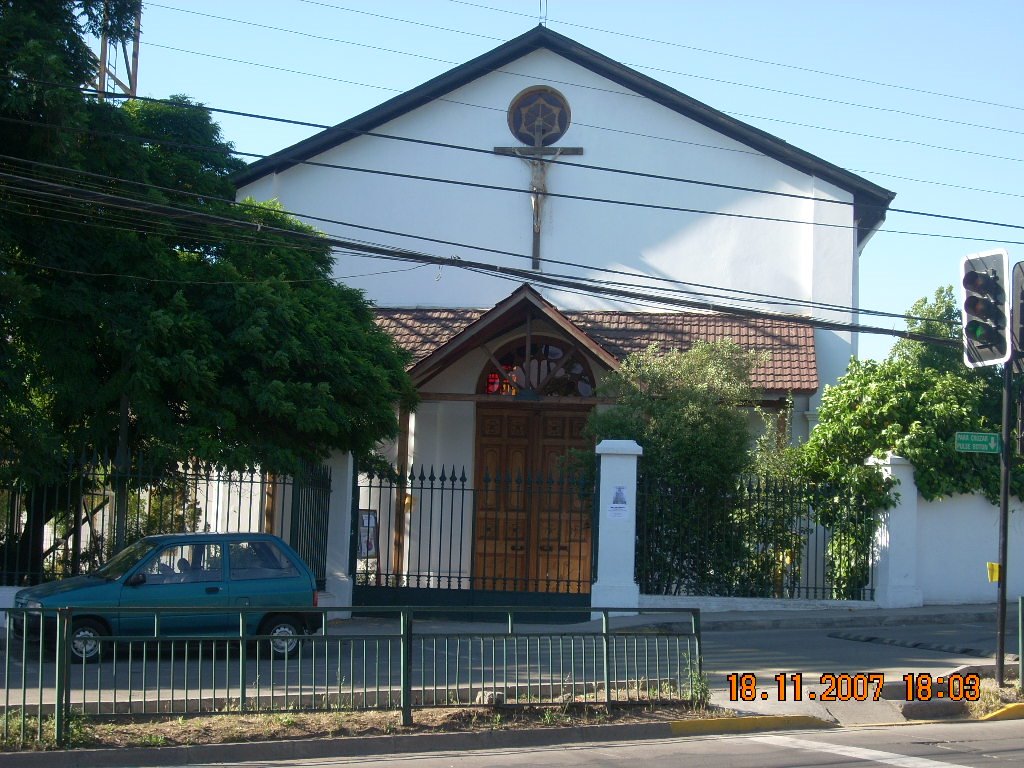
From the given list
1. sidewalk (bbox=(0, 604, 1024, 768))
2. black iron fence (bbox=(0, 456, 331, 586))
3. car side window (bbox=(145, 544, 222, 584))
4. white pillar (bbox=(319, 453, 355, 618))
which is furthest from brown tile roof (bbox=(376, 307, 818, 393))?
car side window (bbox=(145, 544, 222, 584))

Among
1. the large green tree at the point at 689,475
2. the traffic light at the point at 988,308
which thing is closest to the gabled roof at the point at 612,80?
the large green tree at the point at 689,475

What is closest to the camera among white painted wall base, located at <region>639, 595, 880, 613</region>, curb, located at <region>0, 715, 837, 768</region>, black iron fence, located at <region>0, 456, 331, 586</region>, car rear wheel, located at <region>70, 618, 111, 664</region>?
curb, located at <region>0, 715, 837, 768</region>

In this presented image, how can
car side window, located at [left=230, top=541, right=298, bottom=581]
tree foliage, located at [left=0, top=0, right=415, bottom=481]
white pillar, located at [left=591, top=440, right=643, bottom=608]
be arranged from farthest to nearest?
1. white pillar, located at [left=591, top=440, right=643, bottom=608]
2. tree foliage, located at [left=0, top=0, right=415, bottom=481]
3. car side window, located at [left=230, top=541, right=298, bottom=581]

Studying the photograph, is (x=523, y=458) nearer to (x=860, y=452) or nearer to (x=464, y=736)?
(x=860, y=452)

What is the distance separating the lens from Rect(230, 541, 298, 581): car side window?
13492 millimetres

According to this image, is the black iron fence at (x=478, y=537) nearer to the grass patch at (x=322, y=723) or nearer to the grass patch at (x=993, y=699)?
the grass patch at (x=993, y=699)

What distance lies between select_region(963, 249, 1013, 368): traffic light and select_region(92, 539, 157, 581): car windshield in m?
9.32

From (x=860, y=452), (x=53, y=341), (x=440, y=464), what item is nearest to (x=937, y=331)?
(x=860, y=452)

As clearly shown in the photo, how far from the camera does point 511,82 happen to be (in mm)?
24109

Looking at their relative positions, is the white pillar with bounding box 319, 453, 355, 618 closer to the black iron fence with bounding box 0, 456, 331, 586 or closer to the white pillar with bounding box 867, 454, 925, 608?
the black iron fence with bounding box 0, 456, 331, 586

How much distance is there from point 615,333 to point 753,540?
5798 millimetres

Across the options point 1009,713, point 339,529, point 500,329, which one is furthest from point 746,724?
point 500,329

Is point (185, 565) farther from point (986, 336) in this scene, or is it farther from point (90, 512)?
point (986, 336)

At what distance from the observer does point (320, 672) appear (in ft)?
32.1
